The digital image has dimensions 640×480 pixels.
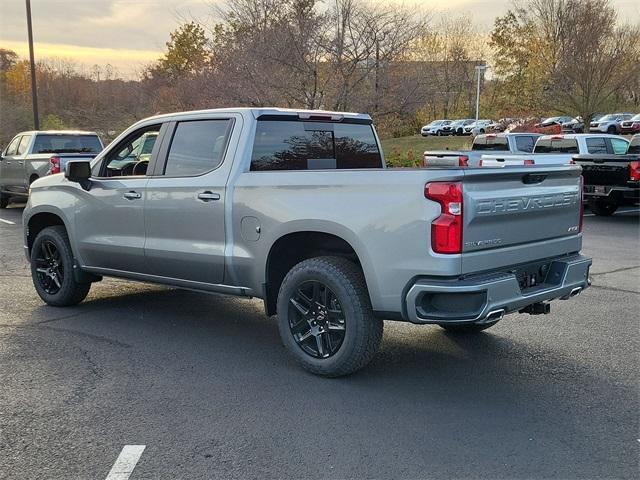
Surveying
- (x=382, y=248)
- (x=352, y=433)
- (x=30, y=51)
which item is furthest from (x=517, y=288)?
(x=30, y=51)

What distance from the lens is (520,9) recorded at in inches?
1730

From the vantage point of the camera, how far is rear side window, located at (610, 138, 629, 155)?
16.4m

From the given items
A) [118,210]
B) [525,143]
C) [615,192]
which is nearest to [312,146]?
[118,210]

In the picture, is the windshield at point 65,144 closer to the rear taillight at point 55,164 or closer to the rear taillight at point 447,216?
the rear taillight at point 55,164

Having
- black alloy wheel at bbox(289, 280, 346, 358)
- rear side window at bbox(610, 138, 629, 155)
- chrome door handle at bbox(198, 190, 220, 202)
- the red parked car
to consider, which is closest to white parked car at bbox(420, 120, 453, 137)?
the red parked car

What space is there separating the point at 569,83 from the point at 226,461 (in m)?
34.8

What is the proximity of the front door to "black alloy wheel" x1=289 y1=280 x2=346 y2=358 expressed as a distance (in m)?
1.77

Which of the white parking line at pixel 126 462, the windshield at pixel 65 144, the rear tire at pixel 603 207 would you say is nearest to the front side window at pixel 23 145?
the windshield at pixel 65 144

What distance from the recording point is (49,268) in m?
6.80

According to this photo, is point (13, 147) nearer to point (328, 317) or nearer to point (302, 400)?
point (328, 317)

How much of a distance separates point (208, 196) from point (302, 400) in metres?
1.83

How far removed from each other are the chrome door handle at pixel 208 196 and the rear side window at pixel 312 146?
0.36 metres

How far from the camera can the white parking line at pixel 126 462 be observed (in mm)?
3301

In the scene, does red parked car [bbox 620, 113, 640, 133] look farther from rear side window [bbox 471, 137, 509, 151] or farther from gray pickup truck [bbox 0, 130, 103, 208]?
gray pickup truck [bbox 0, 130, 103, 208]
